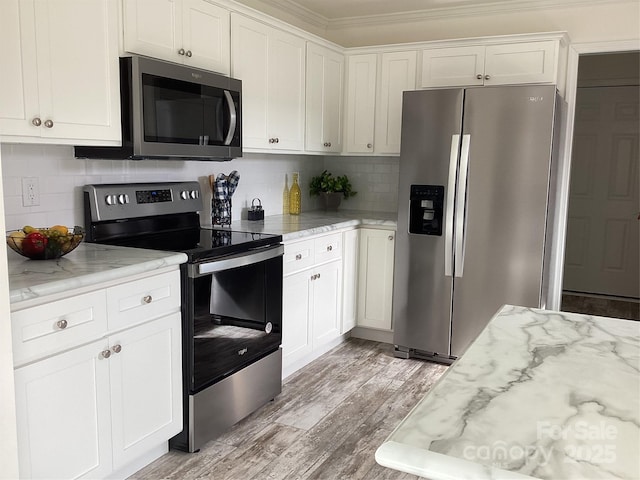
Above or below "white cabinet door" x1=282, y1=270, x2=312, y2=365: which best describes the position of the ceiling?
above

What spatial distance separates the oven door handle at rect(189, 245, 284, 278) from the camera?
2.48 metres

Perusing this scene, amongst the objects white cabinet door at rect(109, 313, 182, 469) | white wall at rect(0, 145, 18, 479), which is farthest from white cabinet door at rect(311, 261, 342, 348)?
white wall at rect(0, 145, 18, 479)

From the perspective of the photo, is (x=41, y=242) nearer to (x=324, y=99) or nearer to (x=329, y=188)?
(x=324, y=99)

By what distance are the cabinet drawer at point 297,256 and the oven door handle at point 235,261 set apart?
196 millimetres

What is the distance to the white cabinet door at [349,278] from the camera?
4.04 m

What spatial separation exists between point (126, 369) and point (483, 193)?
2379 mm

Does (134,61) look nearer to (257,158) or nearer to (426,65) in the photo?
(257,158)

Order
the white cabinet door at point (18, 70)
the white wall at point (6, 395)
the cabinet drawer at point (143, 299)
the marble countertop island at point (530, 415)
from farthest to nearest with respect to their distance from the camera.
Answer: the cabinet drawer at point (143, 299), the white cabinet door at point (18, 70), the white wall at point (6, 395), the marble countertop island at point (530, 415)

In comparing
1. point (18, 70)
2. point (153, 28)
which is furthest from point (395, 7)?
point (18, 70)

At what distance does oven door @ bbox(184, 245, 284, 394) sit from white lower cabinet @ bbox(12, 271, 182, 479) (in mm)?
Result: 91

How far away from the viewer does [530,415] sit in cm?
99

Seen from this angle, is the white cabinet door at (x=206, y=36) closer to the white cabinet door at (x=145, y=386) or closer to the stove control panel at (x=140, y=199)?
the stove control panel at (x=140, y=199)

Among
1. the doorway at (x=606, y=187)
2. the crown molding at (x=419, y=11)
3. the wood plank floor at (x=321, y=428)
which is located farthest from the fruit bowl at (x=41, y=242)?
the doorway at (x=606, y=187)

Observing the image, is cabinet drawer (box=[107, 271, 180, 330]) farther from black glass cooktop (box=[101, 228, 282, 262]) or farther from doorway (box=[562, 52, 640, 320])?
doorway (box=[562, 52, 640, 320])
